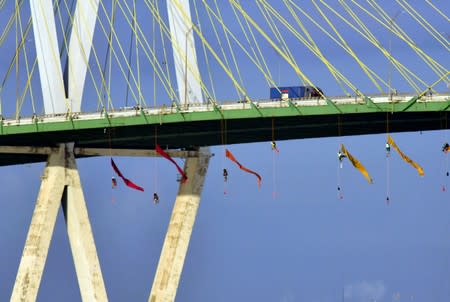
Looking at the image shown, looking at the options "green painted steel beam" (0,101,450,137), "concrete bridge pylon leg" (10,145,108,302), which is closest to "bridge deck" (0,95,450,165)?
"green painted steel beam" (0,101,450,137)

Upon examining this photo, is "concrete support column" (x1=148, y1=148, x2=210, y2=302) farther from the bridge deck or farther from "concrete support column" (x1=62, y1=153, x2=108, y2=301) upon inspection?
"concrete support column" (x1=62, y1=153, x2=108, y2=301)

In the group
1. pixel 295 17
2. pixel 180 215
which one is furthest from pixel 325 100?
pixel 180 215

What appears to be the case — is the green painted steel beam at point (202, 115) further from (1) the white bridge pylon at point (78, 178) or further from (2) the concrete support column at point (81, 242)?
(2) the concrete support column at point (81, 242)

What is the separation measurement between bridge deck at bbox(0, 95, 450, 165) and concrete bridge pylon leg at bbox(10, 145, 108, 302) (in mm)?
1853

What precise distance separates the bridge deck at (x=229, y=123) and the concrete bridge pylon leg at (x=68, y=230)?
1853 millimetres

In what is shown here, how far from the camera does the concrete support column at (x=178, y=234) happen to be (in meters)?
125

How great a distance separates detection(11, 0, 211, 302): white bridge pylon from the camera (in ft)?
396

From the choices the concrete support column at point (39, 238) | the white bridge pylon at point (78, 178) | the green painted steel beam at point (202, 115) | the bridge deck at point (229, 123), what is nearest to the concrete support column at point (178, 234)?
the white bridge pylon at point (78, 178)

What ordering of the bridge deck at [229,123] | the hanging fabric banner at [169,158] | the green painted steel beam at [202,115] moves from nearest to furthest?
the green painted steel beam at [202,115] < the bridge deck at [229,123] < the hanging fabric banner at [169,158]

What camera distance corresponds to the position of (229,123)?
118 metres

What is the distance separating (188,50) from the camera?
12106 centimetres

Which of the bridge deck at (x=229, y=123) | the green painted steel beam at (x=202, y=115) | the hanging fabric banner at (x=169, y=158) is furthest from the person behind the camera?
the hanging fabric banner at (x=169, y=158)

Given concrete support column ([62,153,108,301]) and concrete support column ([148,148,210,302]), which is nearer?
concrete support column ([62,153,108,301])

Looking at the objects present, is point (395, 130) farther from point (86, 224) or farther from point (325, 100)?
point (86, 224)
